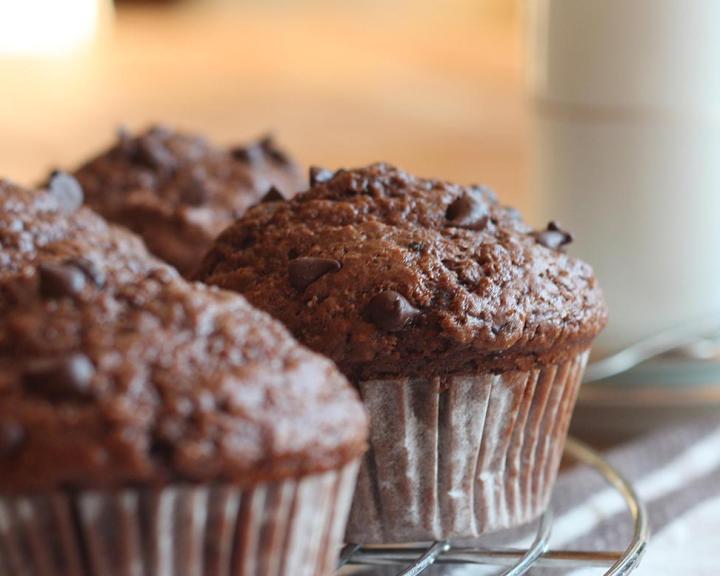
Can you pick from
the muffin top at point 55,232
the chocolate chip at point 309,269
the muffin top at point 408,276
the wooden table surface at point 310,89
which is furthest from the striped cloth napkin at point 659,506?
the wooden table surface at point 310,89

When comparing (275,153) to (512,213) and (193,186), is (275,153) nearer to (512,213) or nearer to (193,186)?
→ (193,186)

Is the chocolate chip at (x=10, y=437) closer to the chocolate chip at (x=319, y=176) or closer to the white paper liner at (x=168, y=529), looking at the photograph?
the white paper liner at (x=168, y=529)

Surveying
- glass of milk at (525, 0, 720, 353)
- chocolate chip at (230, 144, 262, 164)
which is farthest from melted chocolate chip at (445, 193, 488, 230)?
glass of milk at (525, 0, 720, 353)

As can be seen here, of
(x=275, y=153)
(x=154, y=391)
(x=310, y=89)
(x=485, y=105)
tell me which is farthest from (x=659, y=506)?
(x=310, y=89)

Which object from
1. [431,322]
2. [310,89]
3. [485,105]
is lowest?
[431,322]

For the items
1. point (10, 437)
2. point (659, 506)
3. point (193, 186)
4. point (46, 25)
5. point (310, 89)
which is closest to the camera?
point (10, 437)

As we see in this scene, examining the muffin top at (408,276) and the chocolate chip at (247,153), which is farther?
the chocolate chip at (247,153)
